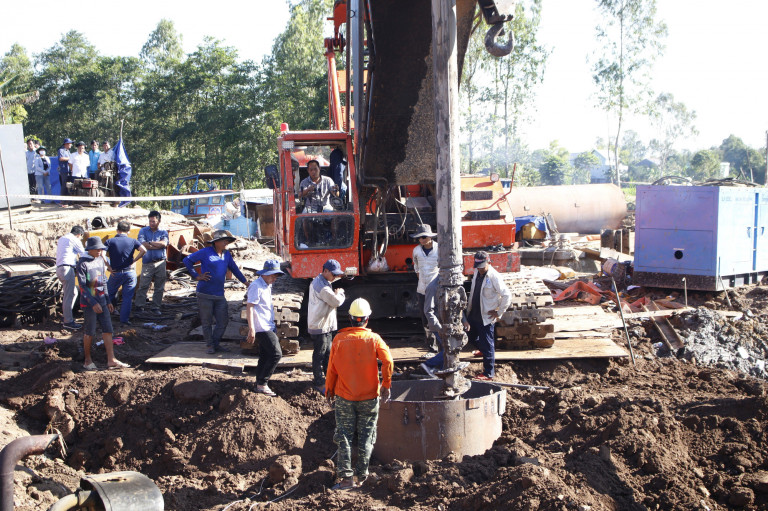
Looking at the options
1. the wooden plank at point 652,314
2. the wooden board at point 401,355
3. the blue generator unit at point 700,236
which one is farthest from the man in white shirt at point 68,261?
the blue generator unit at point 700,236

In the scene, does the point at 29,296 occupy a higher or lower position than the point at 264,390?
higher

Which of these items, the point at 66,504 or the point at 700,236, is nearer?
the point at 66,504

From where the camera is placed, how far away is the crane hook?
19.4 ft

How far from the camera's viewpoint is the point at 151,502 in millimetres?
3680

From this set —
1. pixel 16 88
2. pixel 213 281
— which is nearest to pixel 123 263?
pixel 213 281

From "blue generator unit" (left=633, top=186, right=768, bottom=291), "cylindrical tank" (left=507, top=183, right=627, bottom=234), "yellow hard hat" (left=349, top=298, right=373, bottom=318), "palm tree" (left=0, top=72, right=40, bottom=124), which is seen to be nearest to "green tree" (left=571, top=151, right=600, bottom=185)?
"cylindrical tank" (left=507, top=183, right=627, bottom=234)

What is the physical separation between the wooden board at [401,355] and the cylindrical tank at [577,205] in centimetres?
1411

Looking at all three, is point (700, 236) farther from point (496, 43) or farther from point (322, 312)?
point (322, 312)

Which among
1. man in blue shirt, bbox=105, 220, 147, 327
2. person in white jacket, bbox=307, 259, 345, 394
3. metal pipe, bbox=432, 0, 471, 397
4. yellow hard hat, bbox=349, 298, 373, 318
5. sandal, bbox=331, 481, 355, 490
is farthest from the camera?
man in blue shirt, bbox=105, 220, 147, 327

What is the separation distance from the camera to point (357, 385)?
5473 mm

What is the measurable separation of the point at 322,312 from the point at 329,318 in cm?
12

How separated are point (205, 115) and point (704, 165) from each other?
42.1 meters

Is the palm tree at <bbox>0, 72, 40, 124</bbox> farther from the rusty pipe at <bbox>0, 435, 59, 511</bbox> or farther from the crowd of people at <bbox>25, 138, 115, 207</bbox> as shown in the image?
the rusty pipe at <bbox>0, 435, 59, 511</bbox>

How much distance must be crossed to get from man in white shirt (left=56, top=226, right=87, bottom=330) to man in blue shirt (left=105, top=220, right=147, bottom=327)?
1.67 ft
